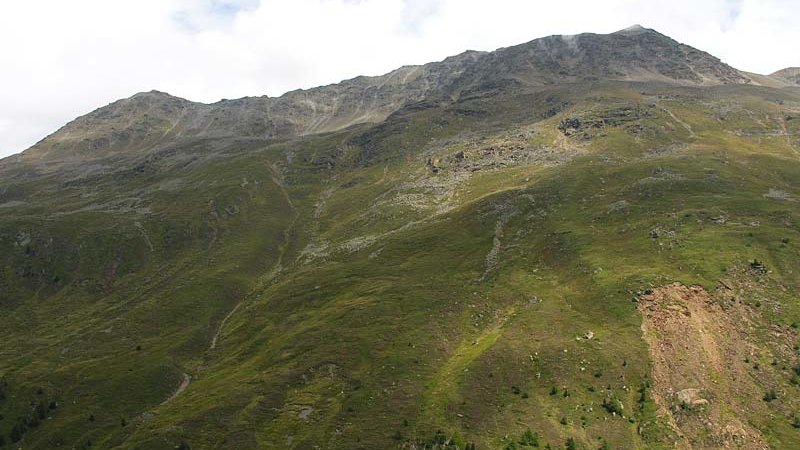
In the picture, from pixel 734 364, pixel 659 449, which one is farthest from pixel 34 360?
pixel 734 364

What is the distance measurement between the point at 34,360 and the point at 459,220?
351 ft

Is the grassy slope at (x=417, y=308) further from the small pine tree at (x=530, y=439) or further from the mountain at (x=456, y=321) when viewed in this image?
the small pine tree at (x=530, y=439)

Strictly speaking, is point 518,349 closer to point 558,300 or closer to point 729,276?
point 558,300

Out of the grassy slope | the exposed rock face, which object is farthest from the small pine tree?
the exposed rock face

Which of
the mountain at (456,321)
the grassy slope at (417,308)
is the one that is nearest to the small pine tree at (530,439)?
the mountain at (456,321)

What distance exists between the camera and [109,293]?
148375 mm

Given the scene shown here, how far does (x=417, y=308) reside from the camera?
94812 mm

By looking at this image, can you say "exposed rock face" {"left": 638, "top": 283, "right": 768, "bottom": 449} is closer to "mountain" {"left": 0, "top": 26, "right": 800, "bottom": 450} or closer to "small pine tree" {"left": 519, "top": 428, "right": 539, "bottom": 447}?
"mountain" {"left": 0, "top": 26, "right": 800, "bottom": 450}

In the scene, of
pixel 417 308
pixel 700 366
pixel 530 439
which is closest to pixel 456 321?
pixel 417 308

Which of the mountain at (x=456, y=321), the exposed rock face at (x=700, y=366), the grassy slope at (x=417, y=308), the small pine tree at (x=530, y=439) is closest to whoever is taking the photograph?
the small pine tree at (x=530, y=439)

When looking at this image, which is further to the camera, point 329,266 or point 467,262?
point 329,266

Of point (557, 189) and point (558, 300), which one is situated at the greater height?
point (557, 189)

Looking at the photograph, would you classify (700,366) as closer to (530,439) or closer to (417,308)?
(530,439)

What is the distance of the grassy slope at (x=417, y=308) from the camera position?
216 feet
